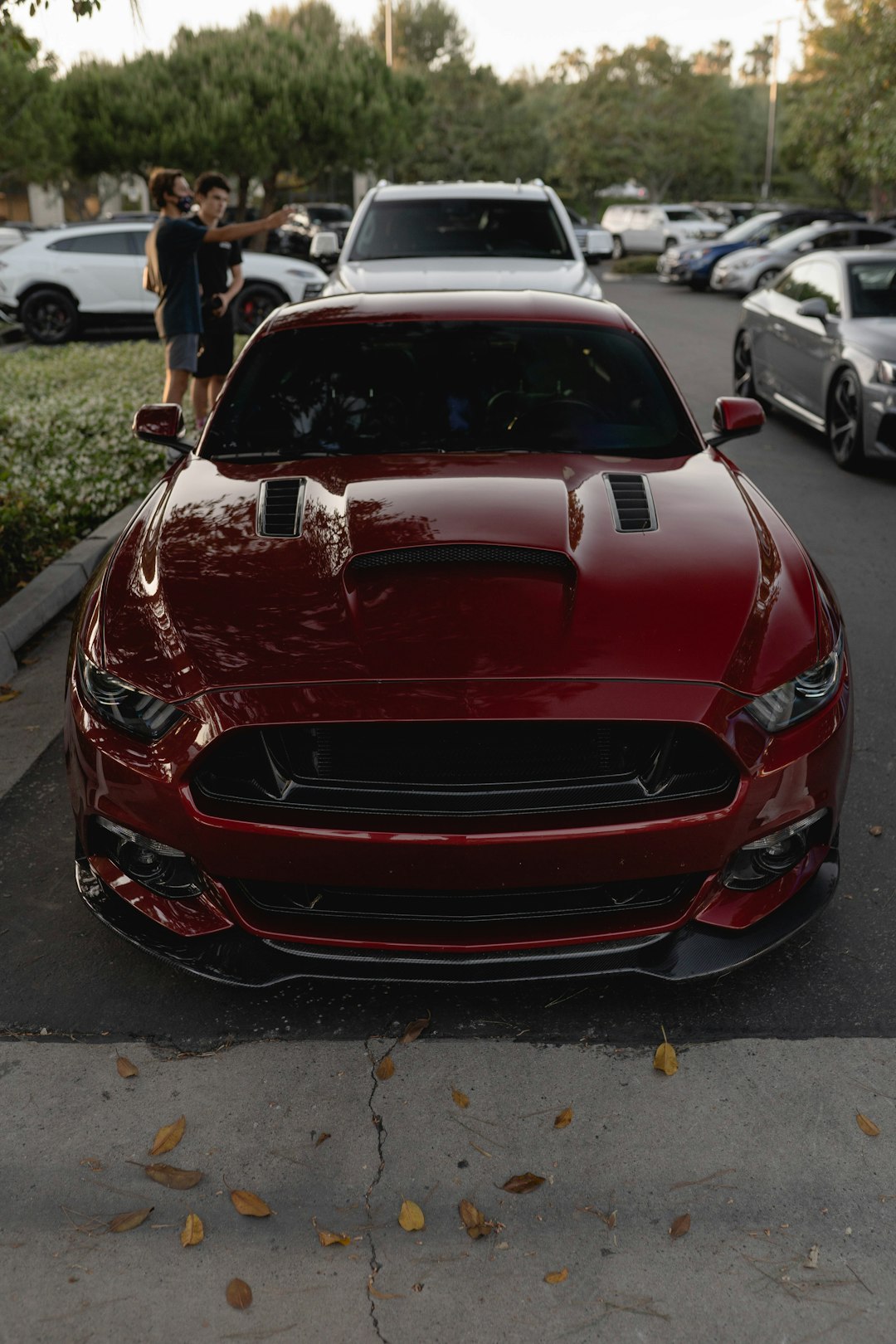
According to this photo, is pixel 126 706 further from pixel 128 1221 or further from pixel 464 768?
pixel 128 1221

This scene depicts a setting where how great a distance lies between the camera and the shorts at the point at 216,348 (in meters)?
9.03

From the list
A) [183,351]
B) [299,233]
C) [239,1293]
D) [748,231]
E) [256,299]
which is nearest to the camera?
[239,1293]

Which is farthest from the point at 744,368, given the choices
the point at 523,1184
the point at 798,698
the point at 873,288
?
the point at 523,1184

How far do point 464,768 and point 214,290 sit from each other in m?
7.25

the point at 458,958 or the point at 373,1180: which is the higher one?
the point at 458,958

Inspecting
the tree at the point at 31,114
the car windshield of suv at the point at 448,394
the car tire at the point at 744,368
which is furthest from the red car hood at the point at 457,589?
the tree at the point at 31,114

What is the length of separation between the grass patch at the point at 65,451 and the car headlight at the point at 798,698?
4.52 meters

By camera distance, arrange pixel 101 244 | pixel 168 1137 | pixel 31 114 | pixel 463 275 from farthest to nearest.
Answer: pixel 31 114, pixel 101 244, pixel 463 275, pixel 168 1137

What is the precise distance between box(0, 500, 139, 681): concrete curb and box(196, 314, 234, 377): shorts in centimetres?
262

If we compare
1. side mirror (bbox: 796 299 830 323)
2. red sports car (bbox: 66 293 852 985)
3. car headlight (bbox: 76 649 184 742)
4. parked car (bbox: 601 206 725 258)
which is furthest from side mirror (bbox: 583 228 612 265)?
parked car (bbox: 601 206 725 258)

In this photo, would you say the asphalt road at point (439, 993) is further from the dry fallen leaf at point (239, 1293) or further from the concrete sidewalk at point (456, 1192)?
the dry fallen leaf at point (239, 1293)

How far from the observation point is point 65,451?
9.23 meters

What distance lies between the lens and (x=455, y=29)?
241ft

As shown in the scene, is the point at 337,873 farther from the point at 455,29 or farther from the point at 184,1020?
the point at 455,29
